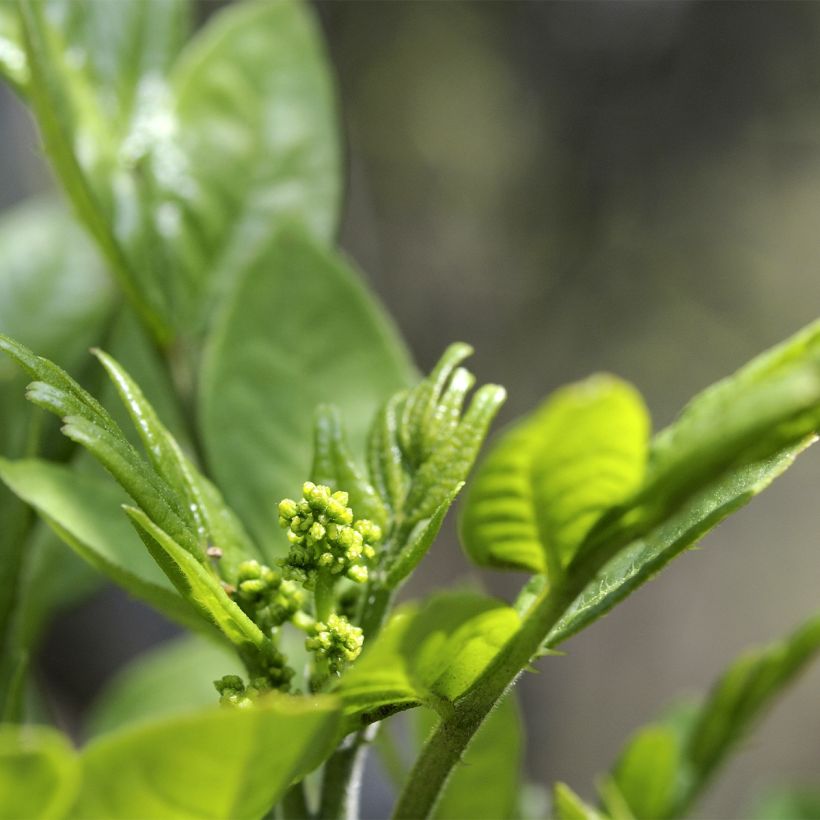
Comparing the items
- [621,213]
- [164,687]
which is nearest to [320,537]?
[164,687]

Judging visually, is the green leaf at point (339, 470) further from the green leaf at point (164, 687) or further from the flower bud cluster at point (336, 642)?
the green leaf at point (164, 687)

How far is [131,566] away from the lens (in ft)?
1.74

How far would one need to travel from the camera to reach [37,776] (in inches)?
11.5

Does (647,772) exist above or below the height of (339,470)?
below

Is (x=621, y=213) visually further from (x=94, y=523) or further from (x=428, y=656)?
(x=428, y=656)

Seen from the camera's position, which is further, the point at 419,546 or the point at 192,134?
Answer: the point at 192,134

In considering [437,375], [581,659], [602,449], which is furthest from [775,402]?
[581,659]

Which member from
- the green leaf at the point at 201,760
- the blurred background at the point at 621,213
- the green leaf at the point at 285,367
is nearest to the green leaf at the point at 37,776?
the green leaf at the point at 201,760

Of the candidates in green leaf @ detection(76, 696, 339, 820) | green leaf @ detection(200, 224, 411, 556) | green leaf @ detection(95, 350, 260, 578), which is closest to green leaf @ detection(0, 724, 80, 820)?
green leaf @ detection(76, 696, 339, 820)

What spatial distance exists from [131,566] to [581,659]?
3.03 m

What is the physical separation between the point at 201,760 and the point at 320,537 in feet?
0.39

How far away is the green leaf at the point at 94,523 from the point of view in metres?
0.48

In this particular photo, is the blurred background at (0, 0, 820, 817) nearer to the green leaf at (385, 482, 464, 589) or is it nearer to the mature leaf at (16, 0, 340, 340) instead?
the mature leaf at (16, 0, 340, 340)

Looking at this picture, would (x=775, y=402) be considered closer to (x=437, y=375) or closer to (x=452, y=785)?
(x=437, y=375)
